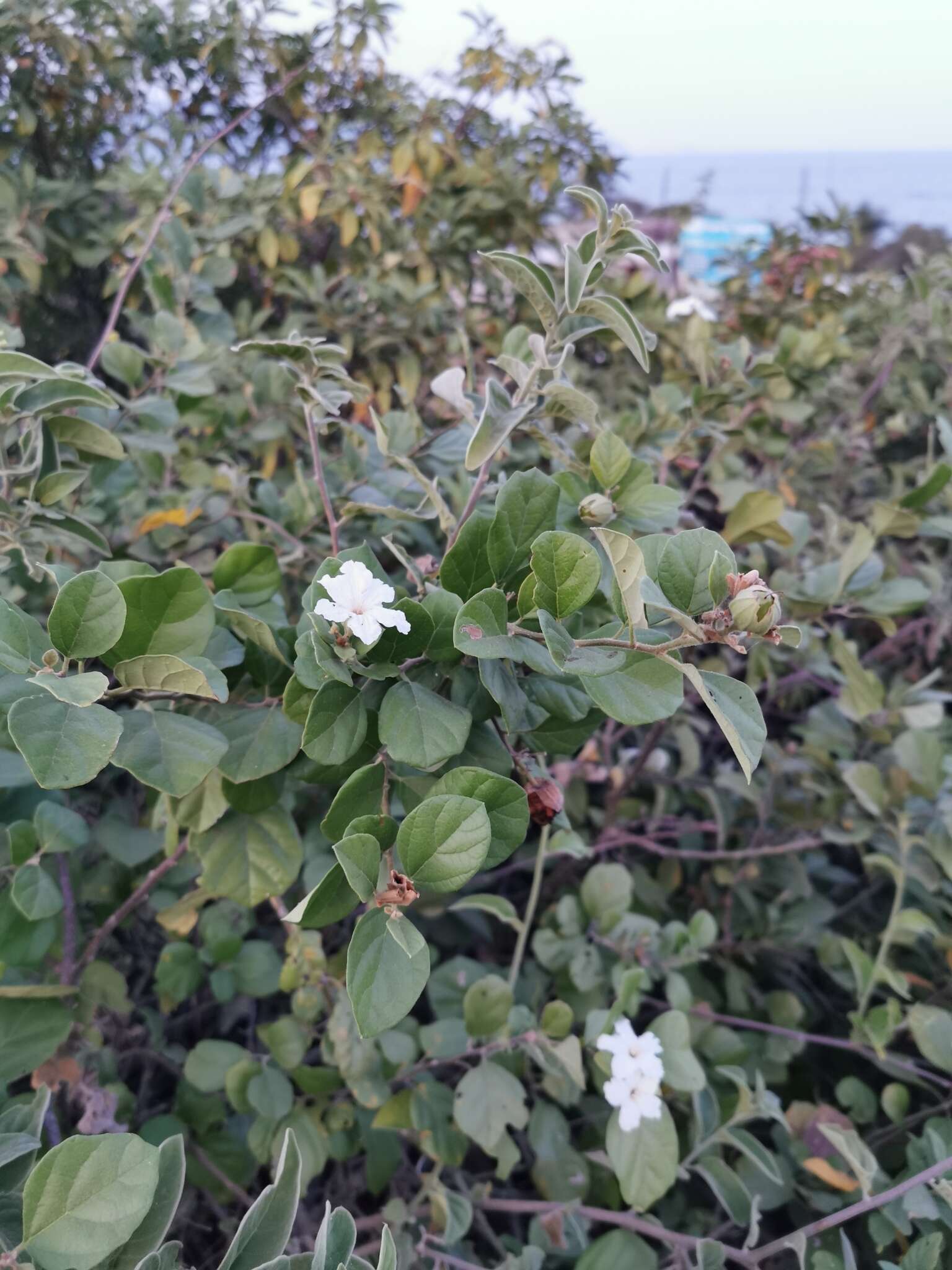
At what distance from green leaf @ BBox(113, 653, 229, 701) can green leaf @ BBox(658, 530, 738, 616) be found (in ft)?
0.90

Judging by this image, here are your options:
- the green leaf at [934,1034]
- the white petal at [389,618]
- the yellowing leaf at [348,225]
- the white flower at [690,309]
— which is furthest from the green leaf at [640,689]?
the yellowing leaf at [348,225]

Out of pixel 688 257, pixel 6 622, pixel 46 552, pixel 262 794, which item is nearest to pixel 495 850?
pixel 262 794

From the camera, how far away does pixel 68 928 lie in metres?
0.80

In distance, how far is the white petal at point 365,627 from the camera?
19.3 inches

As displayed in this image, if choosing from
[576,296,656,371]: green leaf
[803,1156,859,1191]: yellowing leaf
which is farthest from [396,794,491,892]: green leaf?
[803,1156,859,1191]: yellowing leaf

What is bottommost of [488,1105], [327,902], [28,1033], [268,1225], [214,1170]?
[214,1170]

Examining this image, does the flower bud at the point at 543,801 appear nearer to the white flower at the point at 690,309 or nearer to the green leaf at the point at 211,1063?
the green leaf at the point at 211,1063

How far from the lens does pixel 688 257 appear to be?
4.01 m

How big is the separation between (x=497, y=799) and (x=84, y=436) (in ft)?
1.69

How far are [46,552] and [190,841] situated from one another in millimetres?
276

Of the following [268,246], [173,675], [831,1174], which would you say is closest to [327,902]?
[173,675]

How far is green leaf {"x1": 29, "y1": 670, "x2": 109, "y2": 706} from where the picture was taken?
0.45 meters

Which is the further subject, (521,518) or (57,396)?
(57,396)

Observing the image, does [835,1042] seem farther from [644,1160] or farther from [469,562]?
[469,562]
